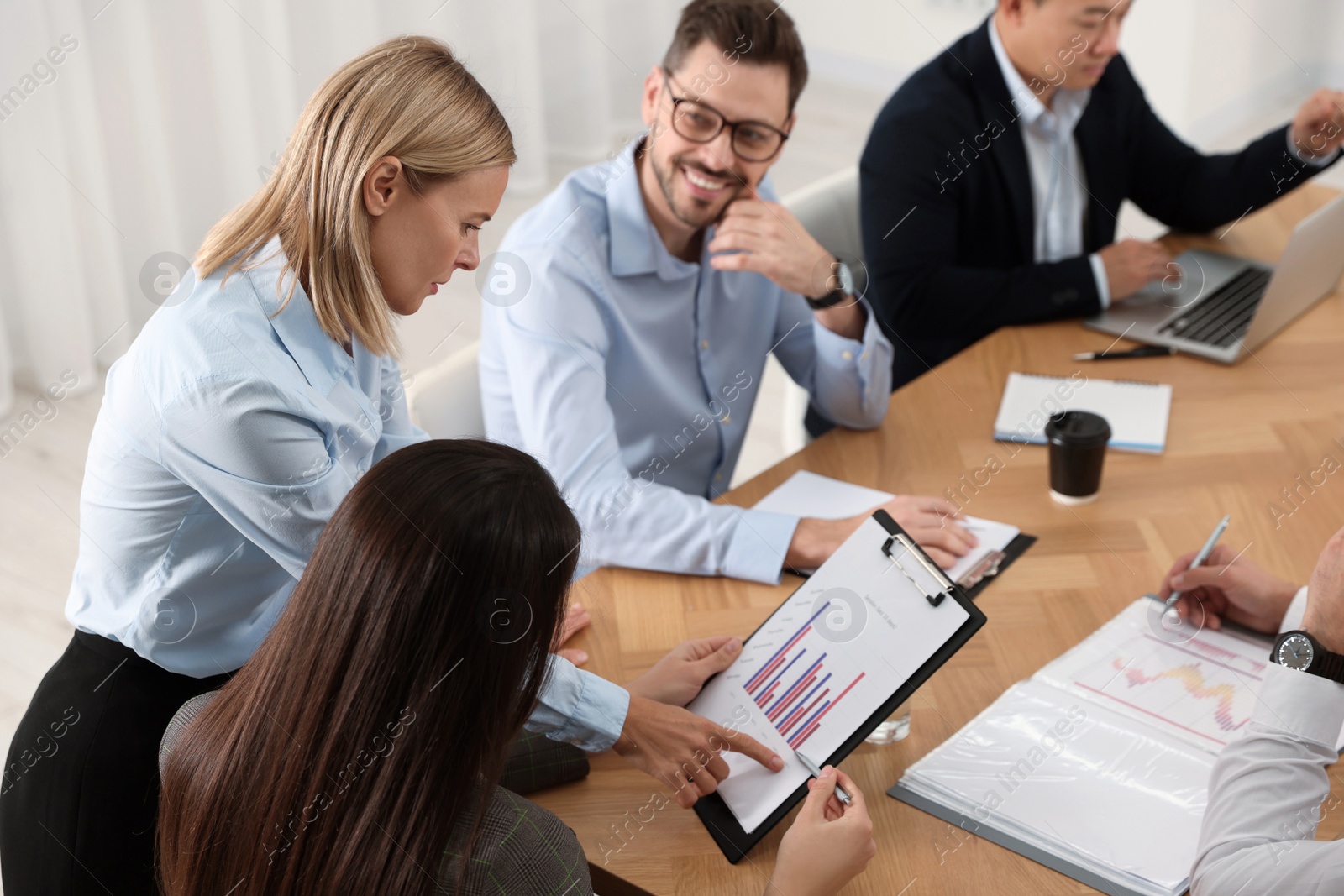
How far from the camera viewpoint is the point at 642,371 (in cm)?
194

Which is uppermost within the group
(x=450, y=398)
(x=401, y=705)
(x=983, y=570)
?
(x=401, y=705)

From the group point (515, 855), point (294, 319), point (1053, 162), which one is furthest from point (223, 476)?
point (1053, 162)

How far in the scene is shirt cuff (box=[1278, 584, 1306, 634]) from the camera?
1.36 meters

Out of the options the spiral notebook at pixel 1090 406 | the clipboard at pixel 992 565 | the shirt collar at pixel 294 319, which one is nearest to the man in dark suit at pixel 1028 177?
the spiral notebook at pixel 1090 406

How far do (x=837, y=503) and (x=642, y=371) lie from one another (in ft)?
1.42

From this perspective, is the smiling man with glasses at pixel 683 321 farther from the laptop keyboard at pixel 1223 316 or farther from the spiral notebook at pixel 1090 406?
the laptop keyboard at pixel 1223 316

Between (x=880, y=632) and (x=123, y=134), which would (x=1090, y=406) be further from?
(x=123, y=134)

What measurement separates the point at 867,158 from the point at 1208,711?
131cm

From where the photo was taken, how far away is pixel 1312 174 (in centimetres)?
259

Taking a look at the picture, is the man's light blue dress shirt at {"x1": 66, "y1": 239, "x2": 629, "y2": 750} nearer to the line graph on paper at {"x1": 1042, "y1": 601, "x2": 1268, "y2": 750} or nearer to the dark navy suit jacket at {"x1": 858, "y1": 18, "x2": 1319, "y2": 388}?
the line graph on paper at {"x1": 1042, "y1": 601, "x2": 1268, "y2": 750}

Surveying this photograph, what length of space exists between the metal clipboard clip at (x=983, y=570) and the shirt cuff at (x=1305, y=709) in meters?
0.45

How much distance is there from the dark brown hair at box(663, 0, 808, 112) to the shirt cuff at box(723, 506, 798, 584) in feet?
2.37

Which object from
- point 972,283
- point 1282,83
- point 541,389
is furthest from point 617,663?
point 1282,83

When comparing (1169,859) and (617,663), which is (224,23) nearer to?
(617,663)
